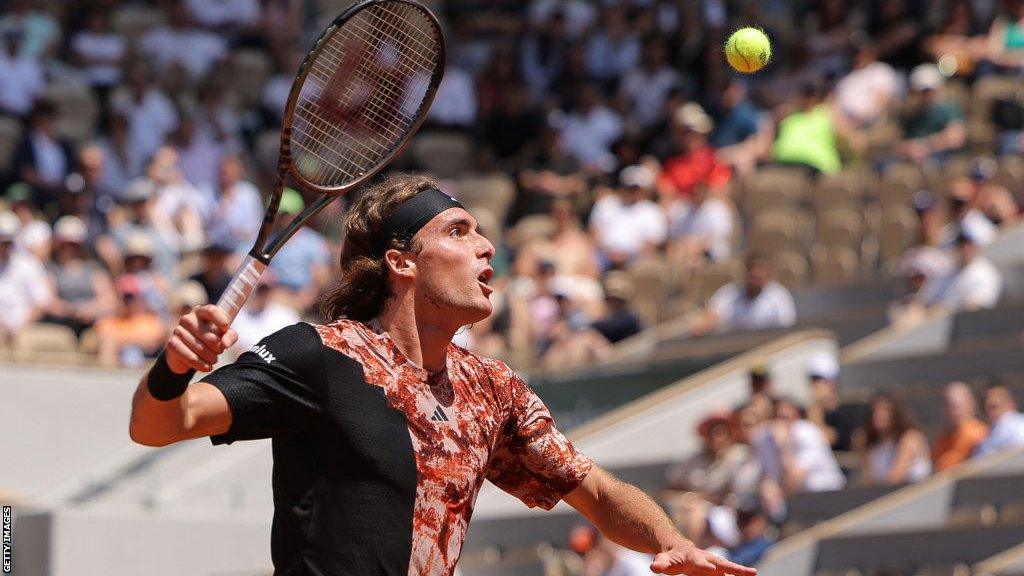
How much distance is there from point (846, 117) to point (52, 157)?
22.1 ft

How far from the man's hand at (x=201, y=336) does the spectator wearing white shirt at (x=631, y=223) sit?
11.9 m

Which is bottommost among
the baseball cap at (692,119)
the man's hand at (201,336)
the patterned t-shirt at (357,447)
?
the baseball cap at (692,119)

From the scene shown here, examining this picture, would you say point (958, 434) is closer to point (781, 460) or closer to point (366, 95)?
point (781, 460)

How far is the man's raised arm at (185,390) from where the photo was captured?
3967mm

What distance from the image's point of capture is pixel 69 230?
47.3 ft

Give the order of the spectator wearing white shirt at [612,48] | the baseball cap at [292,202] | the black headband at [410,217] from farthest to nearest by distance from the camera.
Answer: the spectator wearing white shirt at [612,48] < the baseball cap at [292,202] < the black headband at [410,217]

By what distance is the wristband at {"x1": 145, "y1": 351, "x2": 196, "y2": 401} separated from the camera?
4.07 metres

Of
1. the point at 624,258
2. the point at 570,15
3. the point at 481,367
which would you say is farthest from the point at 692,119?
the point at 481,367

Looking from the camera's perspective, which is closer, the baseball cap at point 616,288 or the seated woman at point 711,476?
the seated woman at point 711,476

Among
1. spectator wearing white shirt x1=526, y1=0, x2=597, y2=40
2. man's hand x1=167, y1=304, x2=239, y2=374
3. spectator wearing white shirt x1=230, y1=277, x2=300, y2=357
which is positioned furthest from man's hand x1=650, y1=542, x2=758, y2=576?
→ spectator wearing white shirt x1=526, y1=0, x2=597, y2=40

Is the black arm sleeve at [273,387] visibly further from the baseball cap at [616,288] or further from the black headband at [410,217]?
the baseball cap at [616,288]

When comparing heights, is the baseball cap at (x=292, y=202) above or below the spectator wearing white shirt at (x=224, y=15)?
below

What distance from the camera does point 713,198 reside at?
51.4 feet

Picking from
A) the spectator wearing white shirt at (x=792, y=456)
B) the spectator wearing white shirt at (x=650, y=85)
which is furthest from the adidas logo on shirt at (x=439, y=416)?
the spectator wearing white shirt at (x=650, y=85)
